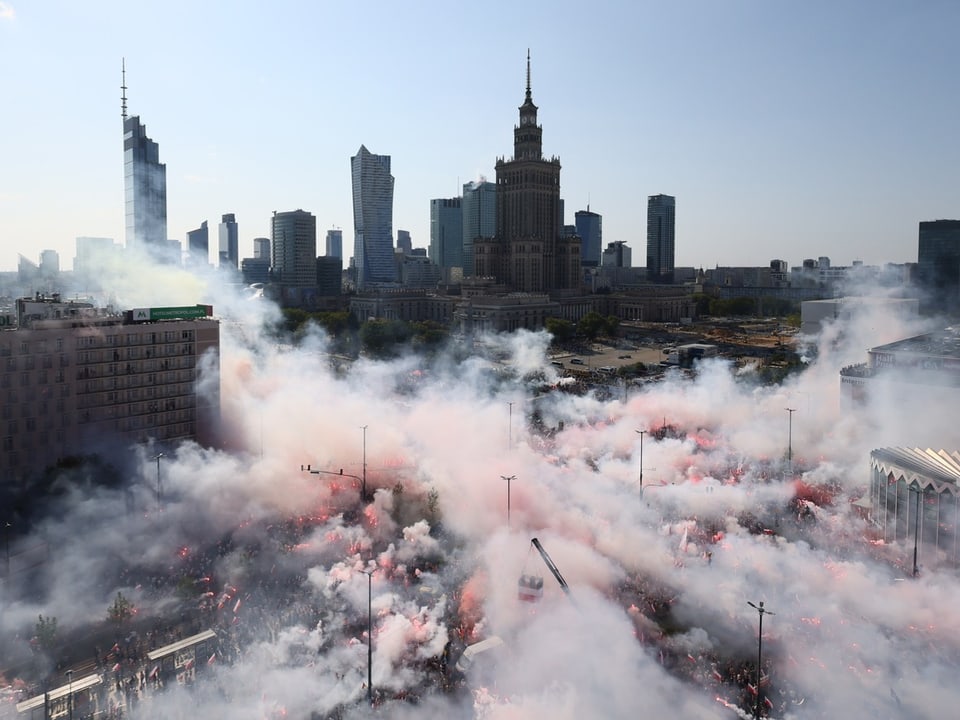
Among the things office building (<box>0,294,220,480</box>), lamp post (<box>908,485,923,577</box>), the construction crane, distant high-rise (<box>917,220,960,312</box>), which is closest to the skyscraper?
distant high-rise (<box>917,220,960,312</box>)

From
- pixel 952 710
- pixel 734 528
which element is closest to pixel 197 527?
pixel 734 528

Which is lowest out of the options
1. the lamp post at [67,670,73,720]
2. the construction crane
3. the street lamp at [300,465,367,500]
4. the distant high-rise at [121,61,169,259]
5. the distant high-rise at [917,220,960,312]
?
the lamp post at [67,670,73,720]

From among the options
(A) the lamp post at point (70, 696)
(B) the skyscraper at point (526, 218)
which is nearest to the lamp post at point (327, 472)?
(A) the lamp post at point (70, 696)

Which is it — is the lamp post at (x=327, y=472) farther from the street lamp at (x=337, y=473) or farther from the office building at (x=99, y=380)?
the office building at (x=99, y=380)

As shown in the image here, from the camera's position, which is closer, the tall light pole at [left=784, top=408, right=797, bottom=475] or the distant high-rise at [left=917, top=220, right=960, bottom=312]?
the tall light pole at [left=784, top=408, right=797, bottom=475]

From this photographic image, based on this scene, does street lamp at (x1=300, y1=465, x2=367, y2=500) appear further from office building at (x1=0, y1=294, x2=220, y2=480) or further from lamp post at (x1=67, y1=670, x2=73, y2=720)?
lamp post at (x1=67, y1=670, x2=73, y2=720)

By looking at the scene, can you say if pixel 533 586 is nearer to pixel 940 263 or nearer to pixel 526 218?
pixel 940 263

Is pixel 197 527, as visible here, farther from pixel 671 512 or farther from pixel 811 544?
pixel 811 544

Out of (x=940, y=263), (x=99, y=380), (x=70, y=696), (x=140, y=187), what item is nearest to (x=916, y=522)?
(x=70, y=696)
